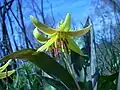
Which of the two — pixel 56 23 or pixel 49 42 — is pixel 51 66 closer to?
pixel 49 42

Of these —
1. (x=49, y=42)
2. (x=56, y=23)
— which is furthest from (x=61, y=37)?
(x=56, y=23)

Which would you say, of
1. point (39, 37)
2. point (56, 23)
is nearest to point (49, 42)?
point (39, 37)

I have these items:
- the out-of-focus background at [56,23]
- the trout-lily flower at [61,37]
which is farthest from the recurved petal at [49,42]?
the out-of-focus background at [56,23]

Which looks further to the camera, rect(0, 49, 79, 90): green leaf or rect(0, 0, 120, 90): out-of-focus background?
rect(0, 0, 120, 90): out-of-focus background

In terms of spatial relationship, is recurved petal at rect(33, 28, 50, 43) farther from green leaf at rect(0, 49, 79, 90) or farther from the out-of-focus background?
the out-of-focus background

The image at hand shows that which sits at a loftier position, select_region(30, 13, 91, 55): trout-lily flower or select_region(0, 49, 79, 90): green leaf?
Answer: select_region(30, 13, 91, 55): trout-lily flower

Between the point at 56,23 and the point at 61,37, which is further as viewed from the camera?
the point at 56,23

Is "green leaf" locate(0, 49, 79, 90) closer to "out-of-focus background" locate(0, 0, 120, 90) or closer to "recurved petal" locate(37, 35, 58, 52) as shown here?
"recurved petal" locate(37, 35, 58, 52)

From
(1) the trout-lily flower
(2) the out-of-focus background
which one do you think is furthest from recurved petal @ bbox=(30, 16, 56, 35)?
(2) the out-of-focus background

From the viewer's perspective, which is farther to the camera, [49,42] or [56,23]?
[56,23]

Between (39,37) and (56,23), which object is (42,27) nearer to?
(39,37)

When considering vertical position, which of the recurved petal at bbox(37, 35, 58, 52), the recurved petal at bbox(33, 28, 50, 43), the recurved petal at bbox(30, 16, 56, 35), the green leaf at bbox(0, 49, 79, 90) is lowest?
the green leaf at bbox(0, 49, 79, 90)
